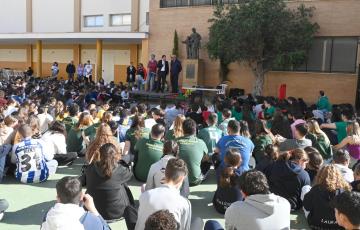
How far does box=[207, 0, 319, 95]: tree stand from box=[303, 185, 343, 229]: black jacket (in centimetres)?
1353

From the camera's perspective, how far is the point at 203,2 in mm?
A: 22406

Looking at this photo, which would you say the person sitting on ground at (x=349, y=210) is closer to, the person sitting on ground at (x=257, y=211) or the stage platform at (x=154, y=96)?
the person sitting on ground at (x=257, y=211)

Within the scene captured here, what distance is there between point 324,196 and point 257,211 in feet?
4.62

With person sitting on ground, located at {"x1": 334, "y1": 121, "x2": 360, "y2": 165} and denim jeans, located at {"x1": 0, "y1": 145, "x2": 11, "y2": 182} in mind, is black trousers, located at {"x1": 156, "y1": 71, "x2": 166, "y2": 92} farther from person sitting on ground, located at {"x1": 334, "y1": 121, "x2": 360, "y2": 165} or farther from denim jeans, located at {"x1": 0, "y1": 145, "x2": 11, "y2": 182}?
denim jeans, located at {"x1": 0, "y1": 145, "x2": 11, "y2": 182}

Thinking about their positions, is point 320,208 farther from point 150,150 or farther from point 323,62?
point 323,62

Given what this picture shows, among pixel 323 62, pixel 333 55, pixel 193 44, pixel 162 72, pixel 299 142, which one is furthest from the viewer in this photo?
pixel 193 44

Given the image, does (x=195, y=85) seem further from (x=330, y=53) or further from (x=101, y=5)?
(x=101, y=5)

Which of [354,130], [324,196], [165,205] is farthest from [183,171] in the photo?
[354,130]

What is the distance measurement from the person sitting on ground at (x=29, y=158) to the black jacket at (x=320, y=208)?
4294 mm

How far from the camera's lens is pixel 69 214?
11.7ft

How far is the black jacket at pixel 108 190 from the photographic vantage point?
523cm

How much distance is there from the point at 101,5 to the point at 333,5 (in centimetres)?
1613

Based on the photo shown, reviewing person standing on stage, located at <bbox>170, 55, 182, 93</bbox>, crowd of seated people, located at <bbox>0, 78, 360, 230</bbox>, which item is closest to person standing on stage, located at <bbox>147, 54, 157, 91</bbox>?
person standing on stage, located at <bbox>170, 55, 182, 93</bbox>

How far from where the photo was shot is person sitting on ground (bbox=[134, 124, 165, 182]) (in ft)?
23.2
